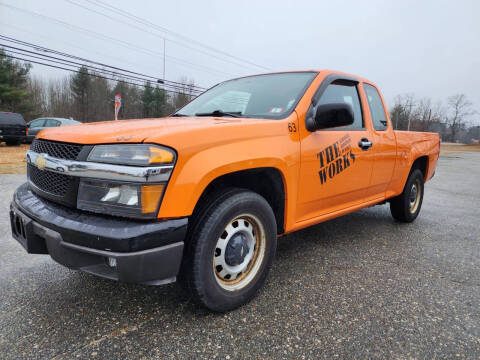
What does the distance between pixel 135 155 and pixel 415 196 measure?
4.27 m

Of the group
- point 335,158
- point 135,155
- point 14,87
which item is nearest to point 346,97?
point 335,158

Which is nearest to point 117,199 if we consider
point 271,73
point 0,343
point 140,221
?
point 140,221

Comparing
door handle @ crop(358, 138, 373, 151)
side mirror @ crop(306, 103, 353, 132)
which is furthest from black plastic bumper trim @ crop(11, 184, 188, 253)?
door handle @ crop(358, 138, 373, 151)

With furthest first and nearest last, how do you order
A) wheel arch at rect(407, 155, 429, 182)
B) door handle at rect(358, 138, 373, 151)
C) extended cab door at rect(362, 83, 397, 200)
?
wheel arch at rect(407, 155, 429, 182)
extended cab door at rect(362, 83, 397, 200)
door handle at rect(358, 138, 373, 151)

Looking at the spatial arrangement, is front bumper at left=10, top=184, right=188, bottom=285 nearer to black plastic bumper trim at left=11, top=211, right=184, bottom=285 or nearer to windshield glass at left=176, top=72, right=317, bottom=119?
black plastic bumper trim at left=11, top=211, right=184, bottom=285

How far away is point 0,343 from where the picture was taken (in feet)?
5.69

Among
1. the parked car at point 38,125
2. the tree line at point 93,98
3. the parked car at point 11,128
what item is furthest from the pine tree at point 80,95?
the parked car at point 11,128

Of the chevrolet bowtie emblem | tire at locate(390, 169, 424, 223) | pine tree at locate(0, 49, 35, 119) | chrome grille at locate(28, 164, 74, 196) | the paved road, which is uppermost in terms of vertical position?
pine tree at locate(0, 49, 35, 119)

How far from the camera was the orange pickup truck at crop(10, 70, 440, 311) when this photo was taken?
5.36 feet

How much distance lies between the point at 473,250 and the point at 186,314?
3217 mm

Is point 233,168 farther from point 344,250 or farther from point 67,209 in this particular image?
point 344,250

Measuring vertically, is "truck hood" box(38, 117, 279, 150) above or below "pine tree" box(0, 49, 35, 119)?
below

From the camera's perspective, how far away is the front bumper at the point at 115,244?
1578 millimetres

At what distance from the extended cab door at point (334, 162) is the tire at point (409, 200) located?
1288 millimetres
